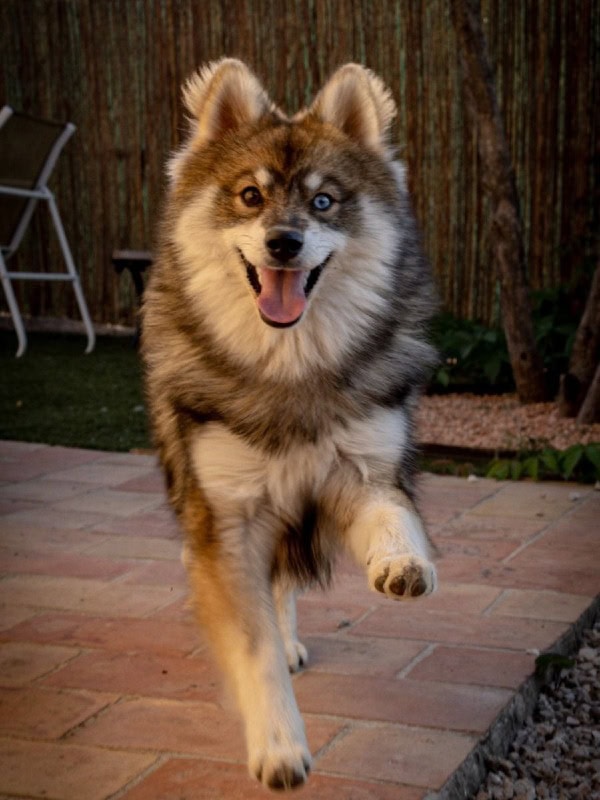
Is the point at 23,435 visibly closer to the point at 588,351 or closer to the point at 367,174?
the point at 588,351

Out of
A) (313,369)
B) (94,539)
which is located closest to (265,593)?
(313,369)

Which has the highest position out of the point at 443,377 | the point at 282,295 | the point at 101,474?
the point at 282,295

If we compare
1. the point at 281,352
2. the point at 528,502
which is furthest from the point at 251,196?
the point at 528,502

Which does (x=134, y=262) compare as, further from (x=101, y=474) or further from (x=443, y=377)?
(x=101, y=474)

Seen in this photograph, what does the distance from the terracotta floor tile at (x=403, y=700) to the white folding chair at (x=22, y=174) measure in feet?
17.1

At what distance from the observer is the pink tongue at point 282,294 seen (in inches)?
95.7

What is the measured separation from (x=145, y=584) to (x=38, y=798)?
4.14ft

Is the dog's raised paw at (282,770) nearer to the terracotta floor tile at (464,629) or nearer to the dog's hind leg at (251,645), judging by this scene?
the dog's hind leg at (251,645)

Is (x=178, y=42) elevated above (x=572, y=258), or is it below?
above

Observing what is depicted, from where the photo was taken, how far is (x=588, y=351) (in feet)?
17.5

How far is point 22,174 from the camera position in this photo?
305 inches

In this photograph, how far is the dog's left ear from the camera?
2.67 meters

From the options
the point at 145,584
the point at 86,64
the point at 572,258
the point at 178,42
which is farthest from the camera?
the point at 86,64

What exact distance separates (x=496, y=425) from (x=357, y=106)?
2954 millimetres
